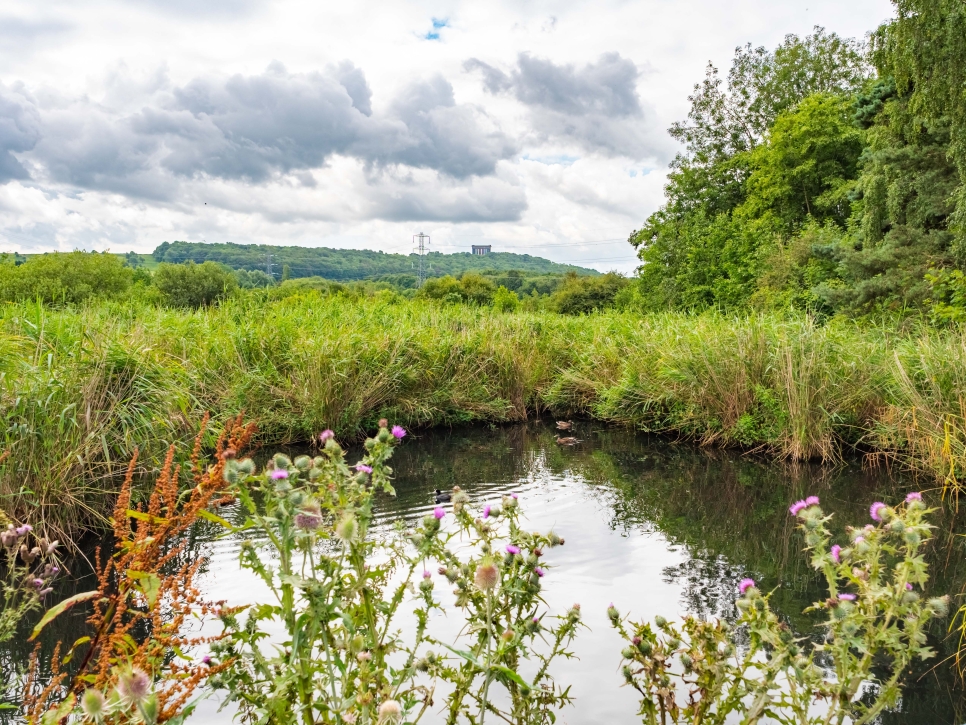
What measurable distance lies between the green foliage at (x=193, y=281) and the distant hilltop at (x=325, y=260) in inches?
119

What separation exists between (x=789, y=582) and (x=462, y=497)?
3192 millimetres

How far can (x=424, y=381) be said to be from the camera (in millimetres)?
9930

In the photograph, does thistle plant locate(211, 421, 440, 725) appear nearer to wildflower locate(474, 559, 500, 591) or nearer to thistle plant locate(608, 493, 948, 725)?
wildflower locate(474, 559, 500, 591)

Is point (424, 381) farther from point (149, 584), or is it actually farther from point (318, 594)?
point (149, 584)

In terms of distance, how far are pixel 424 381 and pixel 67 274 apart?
111ft

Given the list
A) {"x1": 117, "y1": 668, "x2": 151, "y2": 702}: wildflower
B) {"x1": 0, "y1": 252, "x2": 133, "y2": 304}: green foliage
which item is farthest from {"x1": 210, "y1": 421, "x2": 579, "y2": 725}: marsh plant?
{"x1": 0, "y1": 252, "x2": 133, "y2": 304}: green foliage

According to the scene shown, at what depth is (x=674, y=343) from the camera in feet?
31.1

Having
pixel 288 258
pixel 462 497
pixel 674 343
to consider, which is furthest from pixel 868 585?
pixel 288 258

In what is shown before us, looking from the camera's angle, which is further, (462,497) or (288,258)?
(288,258)

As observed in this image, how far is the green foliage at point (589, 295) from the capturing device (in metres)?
45.3

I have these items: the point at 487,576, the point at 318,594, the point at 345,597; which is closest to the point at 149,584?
the point at 318,594

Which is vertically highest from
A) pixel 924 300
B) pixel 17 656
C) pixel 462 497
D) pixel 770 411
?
pixel 924 300

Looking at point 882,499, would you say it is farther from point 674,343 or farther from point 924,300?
point 924,300

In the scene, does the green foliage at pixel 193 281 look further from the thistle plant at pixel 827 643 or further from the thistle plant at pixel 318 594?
the thistle plant at pixel 827 643
